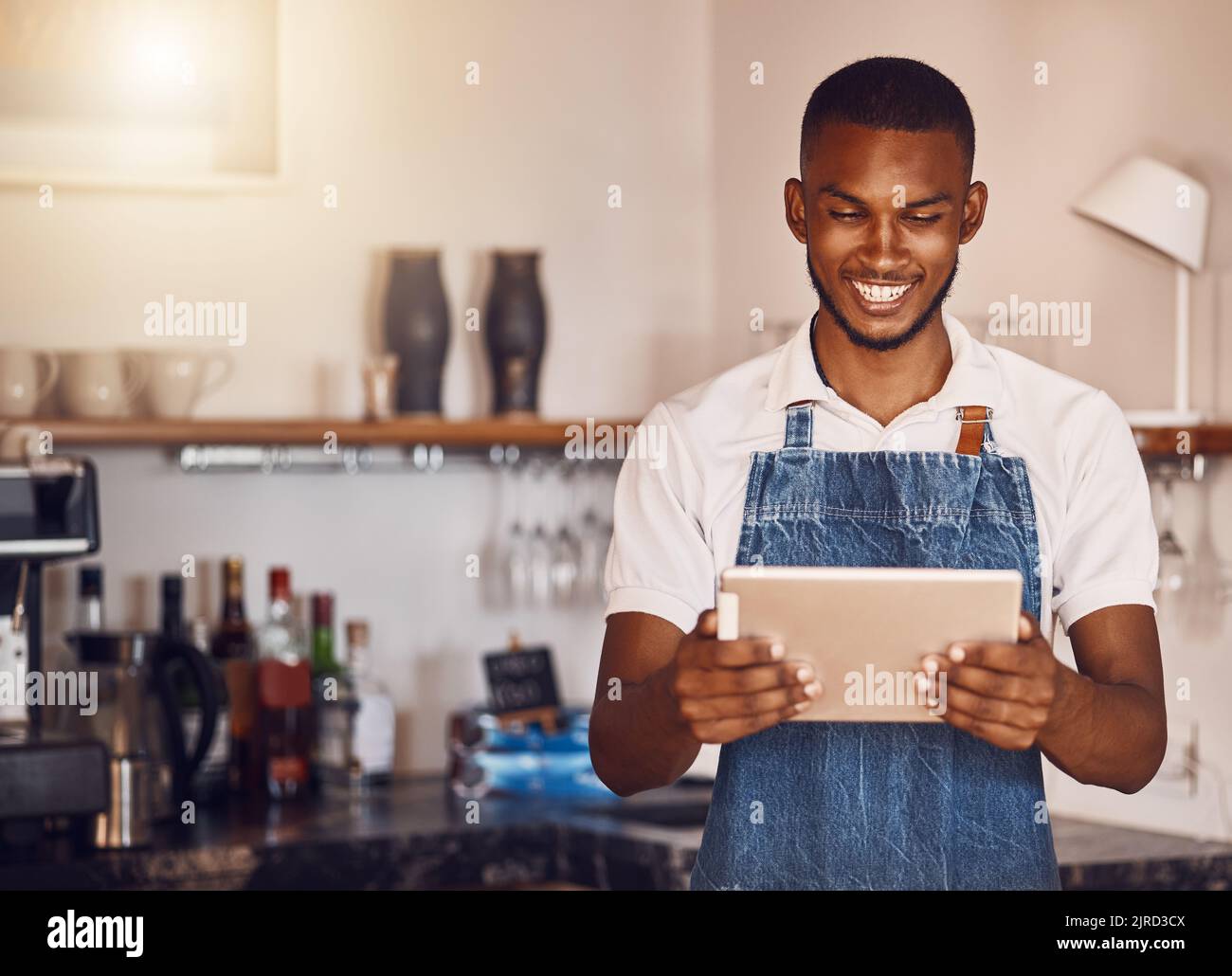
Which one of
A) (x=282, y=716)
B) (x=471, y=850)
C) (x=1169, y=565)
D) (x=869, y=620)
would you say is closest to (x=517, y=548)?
(x=282, y=716)

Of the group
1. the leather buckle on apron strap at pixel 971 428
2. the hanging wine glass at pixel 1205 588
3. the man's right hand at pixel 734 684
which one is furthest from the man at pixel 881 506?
the hanging wine glass at pixel 1205 588

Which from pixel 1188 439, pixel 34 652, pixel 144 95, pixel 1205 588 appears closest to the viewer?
pixel 1188 439

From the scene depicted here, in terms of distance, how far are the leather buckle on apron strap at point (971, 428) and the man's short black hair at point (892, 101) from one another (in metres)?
0.18

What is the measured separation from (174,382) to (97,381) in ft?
0.35

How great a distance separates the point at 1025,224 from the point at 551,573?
990mm

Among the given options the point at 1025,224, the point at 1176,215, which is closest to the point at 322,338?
the point at 1025,224

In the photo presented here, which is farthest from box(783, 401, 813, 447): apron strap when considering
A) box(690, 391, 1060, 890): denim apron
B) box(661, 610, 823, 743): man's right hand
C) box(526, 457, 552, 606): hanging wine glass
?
box(526, 457, 552, 606): hanging wine glass

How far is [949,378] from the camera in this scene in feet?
4.05

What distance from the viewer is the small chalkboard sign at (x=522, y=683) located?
2402 mm

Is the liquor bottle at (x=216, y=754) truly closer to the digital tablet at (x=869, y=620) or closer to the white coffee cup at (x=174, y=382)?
the white coffee cup at (x=174, y=382)

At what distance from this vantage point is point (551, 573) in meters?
2.50

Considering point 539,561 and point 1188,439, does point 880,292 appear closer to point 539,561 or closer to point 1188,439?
point 1188,439

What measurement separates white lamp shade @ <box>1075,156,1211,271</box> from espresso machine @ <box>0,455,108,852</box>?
1.20m

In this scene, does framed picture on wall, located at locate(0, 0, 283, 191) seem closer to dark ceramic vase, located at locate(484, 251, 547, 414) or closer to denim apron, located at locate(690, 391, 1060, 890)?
dark ceramic vase, located at locate(484, 251, 547, 414)
